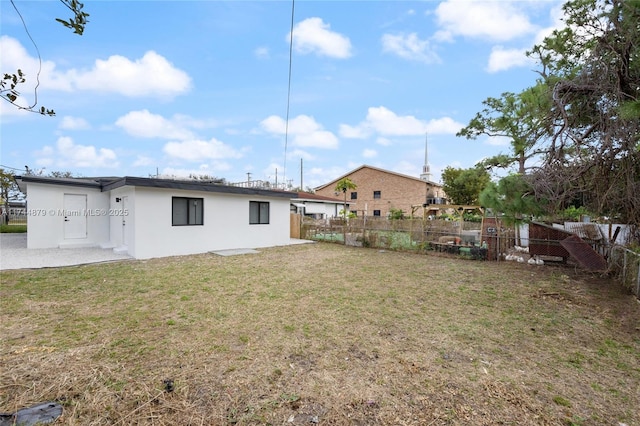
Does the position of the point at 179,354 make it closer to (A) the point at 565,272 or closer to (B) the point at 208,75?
(A) the point at 565,272

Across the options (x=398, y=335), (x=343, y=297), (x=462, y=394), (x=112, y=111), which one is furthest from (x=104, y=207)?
(x=462, y=394)

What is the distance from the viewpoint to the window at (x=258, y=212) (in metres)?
12.8

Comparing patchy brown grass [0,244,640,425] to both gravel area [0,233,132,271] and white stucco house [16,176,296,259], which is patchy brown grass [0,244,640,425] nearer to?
gravel area [0,233,132,271]

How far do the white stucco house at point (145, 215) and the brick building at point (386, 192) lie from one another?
19.2 m

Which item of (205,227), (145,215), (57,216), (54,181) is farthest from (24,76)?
(57,216)

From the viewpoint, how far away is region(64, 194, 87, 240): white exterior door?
36.9 ft

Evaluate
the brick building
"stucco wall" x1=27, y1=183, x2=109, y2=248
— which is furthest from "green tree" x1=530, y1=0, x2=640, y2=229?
the brick building

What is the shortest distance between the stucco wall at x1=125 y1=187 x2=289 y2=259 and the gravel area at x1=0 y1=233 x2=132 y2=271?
37.1 inches

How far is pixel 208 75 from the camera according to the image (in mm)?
13211

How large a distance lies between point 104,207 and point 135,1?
831 centimetres

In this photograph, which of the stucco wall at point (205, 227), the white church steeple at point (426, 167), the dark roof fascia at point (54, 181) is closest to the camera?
the stucco wall at point (205, 227)

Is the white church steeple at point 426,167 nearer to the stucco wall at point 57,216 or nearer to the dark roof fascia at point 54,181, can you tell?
the stucco wall at point 57,216

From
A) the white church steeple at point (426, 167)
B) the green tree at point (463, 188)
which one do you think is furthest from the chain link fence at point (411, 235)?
the white church steeple at point (426, 167)

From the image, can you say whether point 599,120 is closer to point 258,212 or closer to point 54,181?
point 258,212
